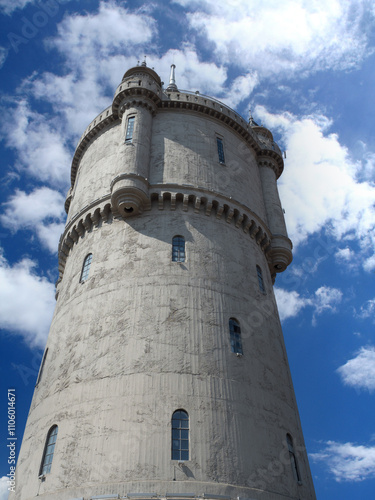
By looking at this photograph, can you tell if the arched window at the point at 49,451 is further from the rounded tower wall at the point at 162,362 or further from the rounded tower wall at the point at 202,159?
the rounded tower wall at the point at 202,159

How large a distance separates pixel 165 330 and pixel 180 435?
457cm

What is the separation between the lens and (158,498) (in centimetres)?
1572

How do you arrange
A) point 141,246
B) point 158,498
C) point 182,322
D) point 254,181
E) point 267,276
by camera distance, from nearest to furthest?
point 158,498 → point 182,322 → point 141,246 → point 267,276 → point 254,181

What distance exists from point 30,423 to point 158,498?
8880mm

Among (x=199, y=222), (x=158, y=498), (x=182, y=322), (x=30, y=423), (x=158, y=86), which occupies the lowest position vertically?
(x=158, y=498)

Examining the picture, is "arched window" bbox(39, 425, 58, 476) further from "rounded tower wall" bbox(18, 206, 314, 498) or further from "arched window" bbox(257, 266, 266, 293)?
"arched window" bbox(257, 266, 266, 293)

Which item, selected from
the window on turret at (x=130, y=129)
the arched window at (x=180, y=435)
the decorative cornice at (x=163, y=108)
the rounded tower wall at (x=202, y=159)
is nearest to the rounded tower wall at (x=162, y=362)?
the arched window at (x=180, y=435)

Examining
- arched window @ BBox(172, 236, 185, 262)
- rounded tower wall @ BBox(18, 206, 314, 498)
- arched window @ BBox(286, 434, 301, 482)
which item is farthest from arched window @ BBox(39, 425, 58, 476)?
arched window @ BBox(286, 434, 301, 482)

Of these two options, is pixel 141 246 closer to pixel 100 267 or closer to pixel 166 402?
pixel 100 267

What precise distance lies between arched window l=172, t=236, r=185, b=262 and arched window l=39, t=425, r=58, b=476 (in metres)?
9.69

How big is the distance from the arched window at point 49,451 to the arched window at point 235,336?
873 centimetres

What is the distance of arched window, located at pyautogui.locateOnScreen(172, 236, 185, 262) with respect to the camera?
22.7 meters

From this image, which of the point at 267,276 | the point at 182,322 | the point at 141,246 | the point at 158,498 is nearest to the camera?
the point at 158,498

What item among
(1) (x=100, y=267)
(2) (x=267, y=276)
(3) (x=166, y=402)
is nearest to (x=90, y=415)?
(3) (x=166, y=402)
